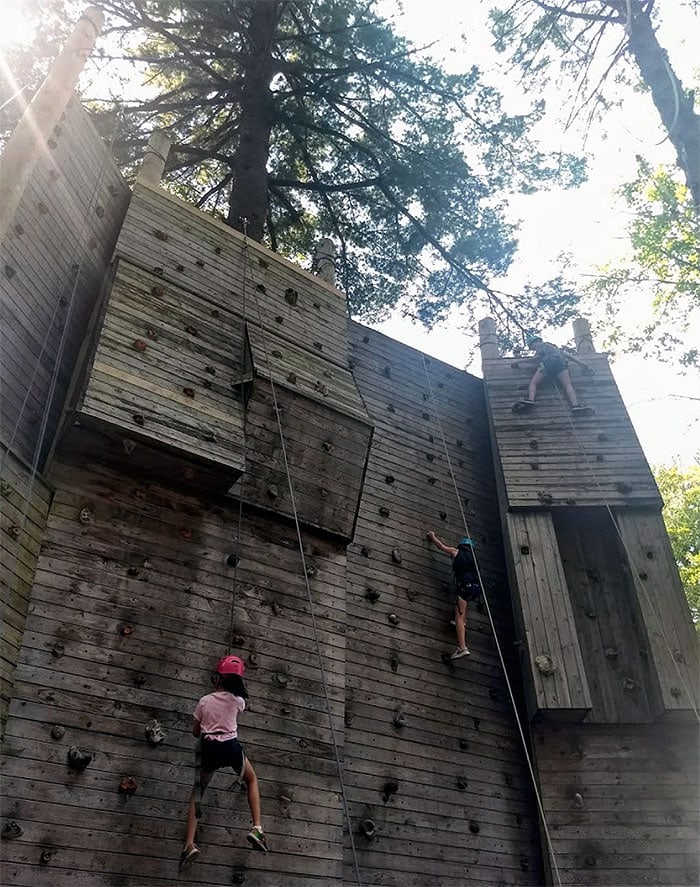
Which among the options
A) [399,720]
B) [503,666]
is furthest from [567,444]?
[399,720]

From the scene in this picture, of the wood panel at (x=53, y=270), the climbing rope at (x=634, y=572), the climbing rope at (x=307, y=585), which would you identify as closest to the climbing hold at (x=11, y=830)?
the climbing rope at (x=307, y=585)

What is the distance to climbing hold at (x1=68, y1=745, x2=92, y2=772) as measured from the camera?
3922 millimetres

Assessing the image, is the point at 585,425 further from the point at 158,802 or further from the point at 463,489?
the point at 158,802

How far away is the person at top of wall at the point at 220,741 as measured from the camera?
3850 millimetres

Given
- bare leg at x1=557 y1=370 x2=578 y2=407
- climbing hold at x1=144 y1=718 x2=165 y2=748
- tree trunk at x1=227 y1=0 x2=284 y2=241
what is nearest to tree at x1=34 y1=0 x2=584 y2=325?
tree trunk at x1=227 y1=0 x2=284 y2=241

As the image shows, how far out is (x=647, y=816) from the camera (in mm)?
5996

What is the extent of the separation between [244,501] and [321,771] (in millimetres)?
2134

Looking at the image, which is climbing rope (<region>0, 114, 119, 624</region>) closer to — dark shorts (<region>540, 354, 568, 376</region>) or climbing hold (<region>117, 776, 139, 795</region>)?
climbing hold (<region>117, 776, 139, 795</region>)

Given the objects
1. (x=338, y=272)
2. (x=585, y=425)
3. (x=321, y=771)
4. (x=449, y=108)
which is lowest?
(x=321, y=771)

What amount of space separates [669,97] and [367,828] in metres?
7.53

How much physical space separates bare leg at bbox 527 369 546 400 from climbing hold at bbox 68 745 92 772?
268 inches

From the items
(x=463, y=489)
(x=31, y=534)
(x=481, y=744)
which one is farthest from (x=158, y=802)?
(x=463, y=489)

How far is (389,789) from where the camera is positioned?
550 cm

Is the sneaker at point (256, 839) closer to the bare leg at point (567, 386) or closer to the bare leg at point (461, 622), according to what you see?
the bare leg at point (461, 622)
